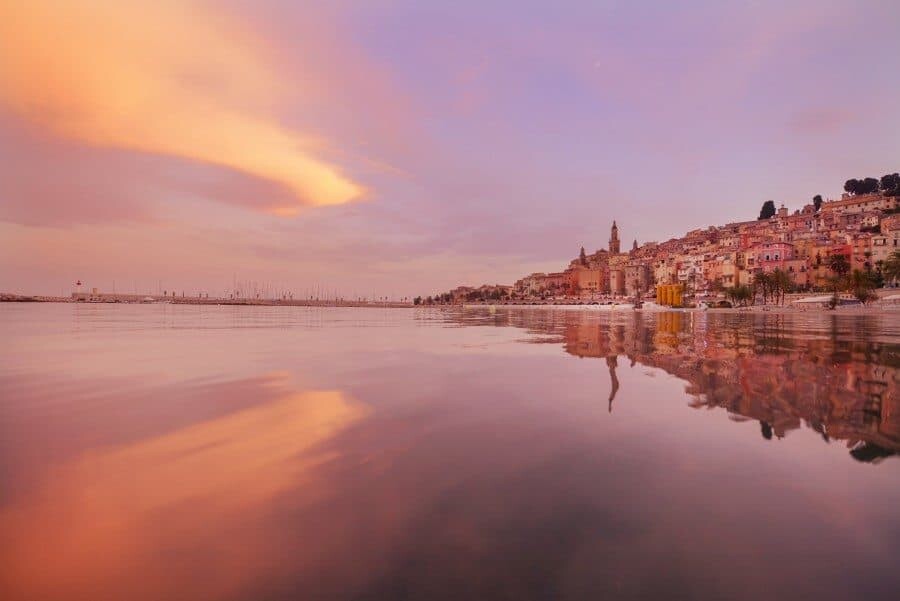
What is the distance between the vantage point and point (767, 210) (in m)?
189

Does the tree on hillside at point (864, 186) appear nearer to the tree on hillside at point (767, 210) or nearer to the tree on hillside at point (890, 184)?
→ the tree on hillside at point (890, 184)

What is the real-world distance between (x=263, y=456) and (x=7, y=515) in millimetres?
2891

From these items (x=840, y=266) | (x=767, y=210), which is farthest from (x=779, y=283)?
(x=767, y=210)

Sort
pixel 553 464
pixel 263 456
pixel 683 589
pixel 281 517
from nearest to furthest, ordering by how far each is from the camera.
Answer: pixel 683 589 → pixel 281 517 → pixel 553 464 → pixel 263 456

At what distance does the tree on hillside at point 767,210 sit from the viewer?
188500 millimetres

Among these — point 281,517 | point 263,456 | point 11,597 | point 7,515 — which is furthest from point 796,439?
point 7,515

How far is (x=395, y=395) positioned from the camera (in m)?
11.9

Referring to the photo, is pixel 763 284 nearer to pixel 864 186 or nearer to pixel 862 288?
pixel 862 288

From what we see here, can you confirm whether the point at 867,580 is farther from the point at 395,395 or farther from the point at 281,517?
the point at 395,395

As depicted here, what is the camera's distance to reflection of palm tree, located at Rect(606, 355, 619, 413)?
11578mm

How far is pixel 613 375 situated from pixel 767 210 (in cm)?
21655

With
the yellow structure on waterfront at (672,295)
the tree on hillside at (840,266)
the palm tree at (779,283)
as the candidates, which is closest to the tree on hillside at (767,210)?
the yellow structure on waterfront at (672,295)

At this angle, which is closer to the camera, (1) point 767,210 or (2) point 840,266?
(2) point 840,266

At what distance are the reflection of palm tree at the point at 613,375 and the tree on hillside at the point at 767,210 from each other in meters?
211
